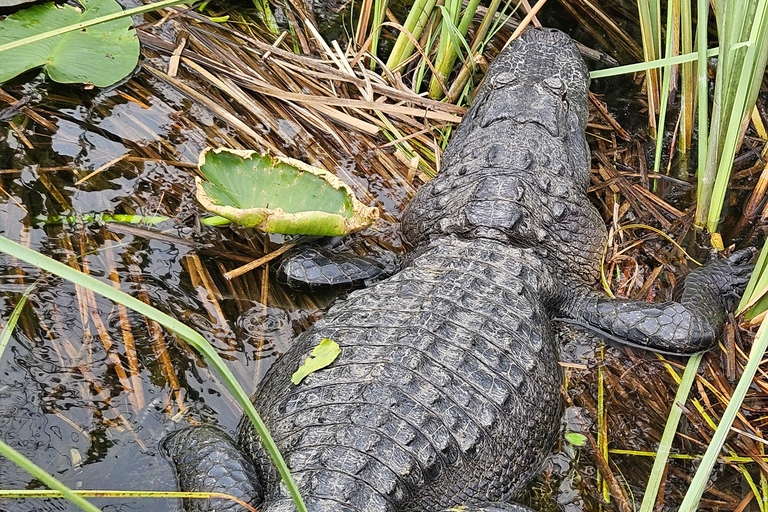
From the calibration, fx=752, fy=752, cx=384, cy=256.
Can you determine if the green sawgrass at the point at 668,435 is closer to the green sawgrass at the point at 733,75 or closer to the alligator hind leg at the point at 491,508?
the alligator hind leg at the point at 491,508

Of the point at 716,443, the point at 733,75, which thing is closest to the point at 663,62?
the point at 733,75

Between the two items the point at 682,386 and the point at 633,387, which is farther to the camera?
the point at 633,387

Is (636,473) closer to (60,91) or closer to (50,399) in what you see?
→ (50,399)

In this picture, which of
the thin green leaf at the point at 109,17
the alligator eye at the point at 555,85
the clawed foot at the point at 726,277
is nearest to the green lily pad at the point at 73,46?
the thin green leaf at the point at 109,17

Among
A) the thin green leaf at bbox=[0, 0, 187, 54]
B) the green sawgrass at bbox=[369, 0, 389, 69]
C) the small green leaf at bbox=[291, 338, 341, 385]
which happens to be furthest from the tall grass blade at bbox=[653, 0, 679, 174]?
the thin green leaf at bbox=[0, 0, 187, 54]

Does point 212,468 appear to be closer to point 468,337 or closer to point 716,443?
point 468,337

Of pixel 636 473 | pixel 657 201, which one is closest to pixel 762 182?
pixel 657 201
